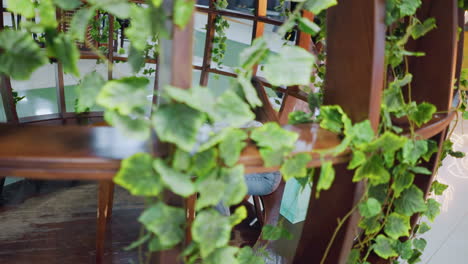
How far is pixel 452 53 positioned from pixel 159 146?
Result: 0.94 meters

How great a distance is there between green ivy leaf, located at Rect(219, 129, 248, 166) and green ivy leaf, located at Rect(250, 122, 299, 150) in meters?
0.05

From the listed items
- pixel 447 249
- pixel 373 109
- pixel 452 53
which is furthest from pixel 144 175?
pixel 447 249

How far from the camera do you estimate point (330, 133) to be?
0.80 m

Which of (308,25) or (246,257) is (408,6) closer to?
(308,25)

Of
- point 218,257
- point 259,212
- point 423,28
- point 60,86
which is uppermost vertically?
point 423,28

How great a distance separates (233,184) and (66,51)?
0.32 meters

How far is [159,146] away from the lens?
0.59 meters

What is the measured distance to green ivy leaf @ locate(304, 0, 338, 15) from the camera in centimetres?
70

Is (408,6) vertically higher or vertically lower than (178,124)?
higher

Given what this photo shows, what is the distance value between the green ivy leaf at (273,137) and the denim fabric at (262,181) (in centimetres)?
177

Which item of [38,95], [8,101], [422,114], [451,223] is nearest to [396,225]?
[422,114]

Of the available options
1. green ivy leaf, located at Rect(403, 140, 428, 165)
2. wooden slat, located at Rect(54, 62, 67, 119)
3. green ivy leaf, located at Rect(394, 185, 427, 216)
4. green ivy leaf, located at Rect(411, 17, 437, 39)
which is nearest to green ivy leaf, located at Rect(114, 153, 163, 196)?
green ivy leaf, located at Rect(403, 140, 428, 165)

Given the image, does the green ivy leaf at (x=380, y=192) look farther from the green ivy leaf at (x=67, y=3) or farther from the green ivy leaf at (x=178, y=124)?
the green ivy leaf at (x=67, y=3)

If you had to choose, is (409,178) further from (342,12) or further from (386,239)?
(342,12)
